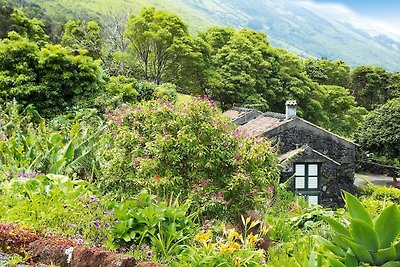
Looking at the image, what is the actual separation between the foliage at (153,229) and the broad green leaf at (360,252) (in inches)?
67.0

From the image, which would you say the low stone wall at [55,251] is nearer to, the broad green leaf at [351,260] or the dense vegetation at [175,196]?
the dense vegetation at [175,196]

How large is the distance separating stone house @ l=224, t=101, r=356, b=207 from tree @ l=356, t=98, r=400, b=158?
11.5 meters

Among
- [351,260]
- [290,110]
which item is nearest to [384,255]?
[351,260]

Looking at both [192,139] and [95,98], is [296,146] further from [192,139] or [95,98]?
[192,139]

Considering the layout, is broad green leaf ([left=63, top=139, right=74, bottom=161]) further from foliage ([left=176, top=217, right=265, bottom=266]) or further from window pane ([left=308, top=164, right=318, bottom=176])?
window pane ([left=308, top=164, right=318, bottom=176])

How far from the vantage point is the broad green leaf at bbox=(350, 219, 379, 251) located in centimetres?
350

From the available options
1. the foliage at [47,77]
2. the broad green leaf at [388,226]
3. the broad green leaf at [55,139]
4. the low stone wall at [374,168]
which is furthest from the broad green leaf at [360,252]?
the low stone wall at [374,168]

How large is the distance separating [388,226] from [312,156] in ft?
45.8

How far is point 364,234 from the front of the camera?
11.6ft

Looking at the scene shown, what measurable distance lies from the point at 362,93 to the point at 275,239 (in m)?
39.7

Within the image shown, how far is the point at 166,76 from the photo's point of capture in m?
30.1

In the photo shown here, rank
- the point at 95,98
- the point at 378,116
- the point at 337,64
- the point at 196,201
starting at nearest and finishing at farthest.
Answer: the point at 196,201
the point at 95,98
the point at 378,116
the point at 337,64

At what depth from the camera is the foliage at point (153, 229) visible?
472 cm

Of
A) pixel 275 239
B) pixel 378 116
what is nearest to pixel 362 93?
pixel 378 116
